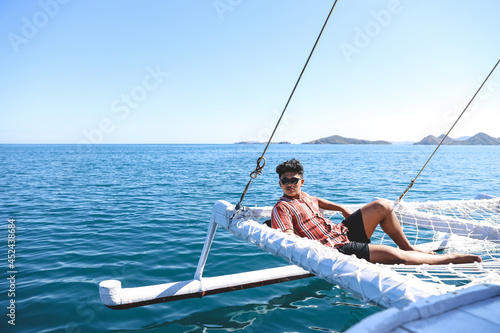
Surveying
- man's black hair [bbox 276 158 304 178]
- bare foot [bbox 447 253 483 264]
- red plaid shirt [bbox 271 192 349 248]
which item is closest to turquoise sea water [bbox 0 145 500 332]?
red plaid shirt [bbox 271 192 349 248]

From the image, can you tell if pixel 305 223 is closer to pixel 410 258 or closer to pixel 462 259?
pixel 410 258

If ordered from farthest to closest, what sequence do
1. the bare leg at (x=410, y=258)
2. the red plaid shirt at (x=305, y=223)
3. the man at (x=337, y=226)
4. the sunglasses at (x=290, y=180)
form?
the sunglasses at (x=290, y=180)
the red plaid shirt at (x=305, y=223)
the man at (x=337, y=226)
the bare leg at (x=410, y=258)

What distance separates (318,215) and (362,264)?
1.71 metres

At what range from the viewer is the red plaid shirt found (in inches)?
144

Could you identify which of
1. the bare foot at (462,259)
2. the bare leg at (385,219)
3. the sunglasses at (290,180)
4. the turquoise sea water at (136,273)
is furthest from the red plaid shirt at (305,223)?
the turquoise sea water at (136,273)

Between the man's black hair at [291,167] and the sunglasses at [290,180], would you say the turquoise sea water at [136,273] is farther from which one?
the man's black hair at [291,167]

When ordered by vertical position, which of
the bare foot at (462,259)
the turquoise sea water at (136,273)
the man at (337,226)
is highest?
the man at (337,226)

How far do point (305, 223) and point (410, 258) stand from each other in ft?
3.83

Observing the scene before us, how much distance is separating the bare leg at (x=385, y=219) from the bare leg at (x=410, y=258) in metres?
0.43

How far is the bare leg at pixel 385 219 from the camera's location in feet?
12.3

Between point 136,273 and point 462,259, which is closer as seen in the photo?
point 462,259

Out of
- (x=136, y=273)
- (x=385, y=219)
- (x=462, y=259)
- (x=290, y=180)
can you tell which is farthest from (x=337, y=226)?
(x=136, y=273)

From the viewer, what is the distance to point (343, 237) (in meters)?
3.78

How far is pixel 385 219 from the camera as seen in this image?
379cm
